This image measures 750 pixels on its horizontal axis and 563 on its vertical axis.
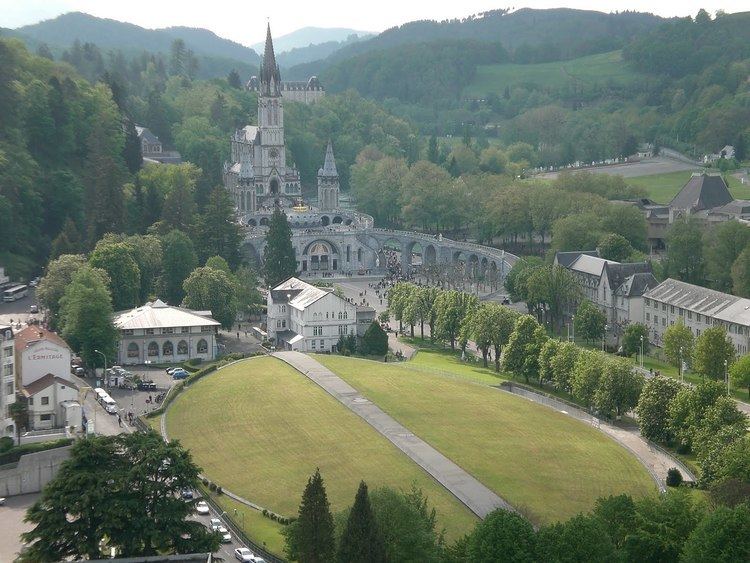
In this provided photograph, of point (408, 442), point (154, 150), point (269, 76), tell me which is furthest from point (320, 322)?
point (154, 150)

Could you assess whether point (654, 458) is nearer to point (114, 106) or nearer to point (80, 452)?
point (80, 452)

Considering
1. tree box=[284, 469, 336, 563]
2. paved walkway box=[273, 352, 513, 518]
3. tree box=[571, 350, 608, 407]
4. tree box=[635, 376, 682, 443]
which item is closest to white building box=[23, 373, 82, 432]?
paved walkway box=[273, 352, 513, 518]

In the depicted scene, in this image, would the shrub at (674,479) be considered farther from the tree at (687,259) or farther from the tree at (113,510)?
the tree at (687,259)

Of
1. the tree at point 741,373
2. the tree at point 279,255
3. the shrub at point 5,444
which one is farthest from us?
the tree at point 279,255

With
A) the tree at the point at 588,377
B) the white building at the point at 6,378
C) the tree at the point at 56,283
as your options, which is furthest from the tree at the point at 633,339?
the white building at the point at 6,378

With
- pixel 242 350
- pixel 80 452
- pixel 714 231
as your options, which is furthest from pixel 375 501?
pixel 714 231

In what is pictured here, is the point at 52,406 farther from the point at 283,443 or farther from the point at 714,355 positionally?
the point at 714,355
